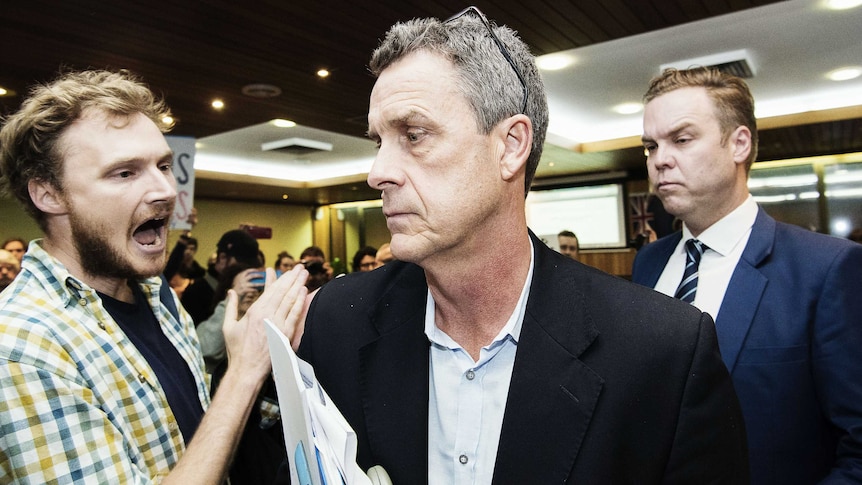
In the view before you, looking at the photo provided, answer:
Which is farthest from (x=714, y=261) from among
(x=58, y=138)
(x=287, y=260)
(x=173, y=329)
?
(x=287, y=260)

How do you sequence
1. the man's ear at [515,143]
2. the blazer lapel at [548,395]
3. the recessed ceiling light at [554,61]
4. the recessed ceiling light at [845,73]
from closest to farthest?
1. the blazer lapel at [548,395]
2. the man's ear at [515,143]
3. the recessed ceiling light at [554,61]
4. the recessed ceiling light at [845,73]

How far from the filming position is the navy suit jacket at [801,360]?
1.23 meters

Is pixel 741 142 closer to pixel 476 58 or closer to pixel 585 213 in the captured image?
pixel 476 58

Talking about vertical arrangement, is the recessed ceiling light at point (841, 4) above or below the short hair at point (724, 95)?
above

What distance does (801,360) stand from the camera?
50.9 inches

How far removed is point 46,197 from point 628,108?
22.1 feet

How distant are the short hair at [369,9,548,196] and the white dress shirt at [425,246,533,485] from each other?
1.23 ft

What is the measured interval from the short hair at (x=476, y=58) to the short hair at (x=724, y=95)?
74 centimetres

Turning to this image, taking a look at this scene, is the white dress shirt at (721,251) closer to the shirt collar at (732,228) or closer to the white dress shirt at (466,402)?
the shirt collar at (732,228)

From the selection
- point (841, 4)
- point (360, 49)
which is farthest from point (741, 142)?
point (841, 4)

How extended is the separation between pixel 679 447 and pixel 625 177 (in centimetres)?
1021

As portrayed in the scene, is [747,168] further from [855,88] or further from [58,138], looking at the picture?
[855,88]

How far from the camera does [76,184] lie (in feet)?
4.44

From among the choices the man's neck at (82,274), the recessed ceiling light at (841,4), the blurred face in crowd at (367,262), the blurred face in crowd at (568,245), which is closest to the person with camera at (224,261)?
the blurred face in crowd at (367,262)
